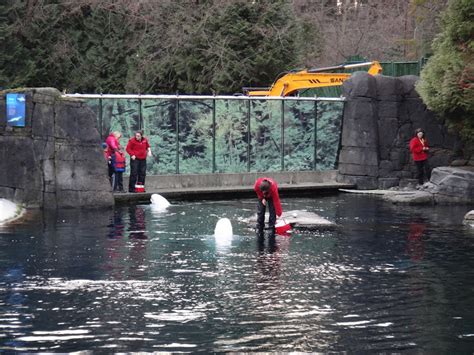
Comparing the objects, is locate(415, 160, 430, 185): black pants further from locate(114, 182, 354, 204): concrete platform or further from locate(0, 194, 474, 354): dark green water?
locate(0, 194, 474, 354): dark green water

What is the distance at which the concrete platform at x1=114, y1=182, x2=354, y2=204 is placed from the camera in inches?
1026

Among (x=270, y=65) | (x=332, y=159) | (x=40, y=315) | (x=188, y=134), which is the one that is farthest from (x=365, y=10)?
(x=40, y=315)

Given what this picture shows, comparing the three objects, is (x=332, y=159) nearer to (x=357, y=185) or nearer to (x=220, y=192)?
(x=357, y=185)

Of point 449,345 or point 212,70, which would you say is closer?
point 449,345

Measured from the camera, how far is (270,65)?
3719 cm

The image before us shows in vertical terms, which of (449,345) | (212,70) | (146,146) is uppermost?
(212,70)

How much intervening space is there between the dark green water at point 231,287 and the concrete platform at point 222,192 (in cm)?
380

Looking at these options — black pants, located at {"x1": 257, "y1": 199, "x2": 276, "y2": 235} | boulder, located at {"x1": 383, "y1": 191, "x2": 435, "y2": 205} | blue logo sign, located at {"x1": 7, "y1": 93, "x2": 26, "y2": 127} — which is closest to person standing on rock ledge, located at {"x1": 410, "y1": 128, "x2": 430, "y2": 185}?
boulder, located at {"x1": 383, "y1": 191, "x2": 435, "y2": 205}

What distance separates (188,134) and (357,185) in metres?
5.60

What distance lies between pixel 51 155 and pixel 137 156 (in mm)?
3102

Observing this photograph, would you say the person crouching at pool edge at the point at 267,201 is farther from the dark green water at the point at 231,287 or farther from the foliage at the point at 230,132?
the foliage at the point at 230,132

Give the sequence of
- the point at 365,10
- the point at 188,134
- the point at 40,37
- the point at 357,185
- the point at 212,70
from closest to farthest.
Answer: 1. the point at 188,134
2. the point at 357,185
3. the point at 212,70
4. the point at 40,37
5. the point at 365,10

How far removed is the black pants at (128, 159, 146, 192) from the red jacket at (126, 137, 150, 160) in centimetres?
15

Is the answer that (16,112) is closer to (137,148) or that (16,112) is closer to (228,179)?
(137,148)
